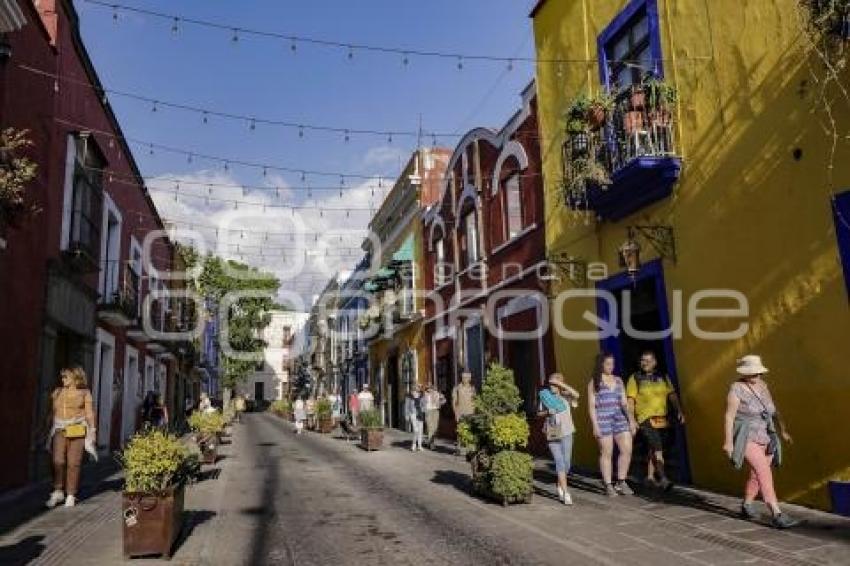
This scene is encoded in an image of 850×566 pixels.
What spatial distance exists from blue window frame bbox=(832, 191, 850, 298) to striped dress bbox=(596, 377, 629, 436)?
Answer: 2.92 meters

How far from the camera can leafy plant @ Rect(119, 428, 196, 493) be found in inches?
239

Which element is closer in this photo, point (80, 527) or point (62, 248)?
point (80, 527)

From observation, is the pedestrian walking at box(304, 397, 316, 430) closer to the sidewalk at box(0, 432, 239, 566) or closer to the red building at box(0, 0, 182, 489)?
the red building at box(0, 0, 182, 489)

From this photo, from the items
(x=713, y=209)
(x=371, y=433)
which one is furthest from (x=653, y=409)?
(x=371, y=433)

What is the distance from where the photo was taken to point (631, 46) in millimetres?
10758

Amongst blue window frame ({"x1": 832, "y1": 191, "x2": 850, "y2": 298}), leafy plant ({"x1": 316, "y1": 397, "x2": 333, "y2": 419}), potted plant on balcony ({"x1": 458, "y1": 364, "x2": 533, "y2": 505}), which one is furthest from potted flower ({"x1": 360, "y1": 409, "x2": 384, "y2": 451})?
blue window frame ({"x1": 832, "y1": 191, "x2": 850, "y2": 298})

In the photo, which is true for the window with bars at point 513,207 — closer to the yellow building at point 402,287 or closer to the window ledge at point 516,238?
the window ledge at point 516,238

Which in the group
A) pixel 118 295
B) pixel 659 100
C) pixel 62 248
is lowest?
pixel 118 295

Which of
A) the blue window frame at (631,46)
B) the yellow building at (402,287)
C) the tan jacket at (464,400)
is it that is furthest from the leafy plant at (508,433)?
the yellow building at (402,287)

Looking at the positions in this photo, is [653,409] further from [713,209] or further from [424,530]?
[424,530]

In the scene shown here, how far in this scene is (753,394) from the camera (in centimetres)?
697

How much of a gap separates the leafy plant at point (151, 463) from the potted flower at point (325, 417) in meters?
19.3

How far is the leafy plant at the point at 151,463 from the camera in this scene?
6.06m

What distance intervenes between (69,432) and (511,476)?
529cm
